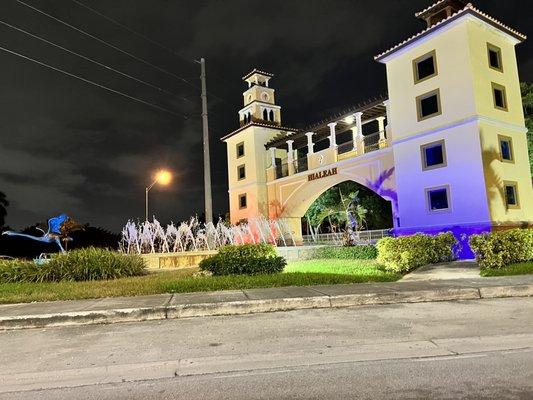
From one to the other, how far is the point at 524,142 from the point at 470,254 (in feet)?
23.0

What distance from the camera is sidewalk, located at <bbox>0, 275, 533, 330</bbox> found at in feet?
24.9

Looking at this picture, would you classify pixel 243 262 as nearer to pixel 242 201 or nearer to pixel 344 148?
pixel 344 148

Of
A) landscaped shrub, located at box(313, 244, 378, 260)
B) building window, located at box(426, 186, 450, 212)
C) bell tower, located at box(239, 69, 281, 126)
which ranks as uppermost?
bell tower, located at box(239, 69, 281, 126)

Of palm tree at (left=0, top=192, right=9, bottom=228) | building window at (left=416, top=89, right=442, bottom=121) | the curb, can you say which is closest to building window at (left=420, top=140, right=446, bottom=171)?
building window at (left=416, top=89, right=442, bottom=121)

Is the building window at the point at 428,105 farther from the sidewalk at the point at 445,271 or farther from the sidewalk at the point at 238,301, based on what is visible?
the sidewalk at the point at 238,301

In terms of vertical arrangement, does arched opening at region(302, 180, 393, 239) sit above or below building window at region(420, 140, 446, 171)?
below

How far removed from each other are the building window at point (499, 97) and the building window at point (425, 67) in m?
2.87

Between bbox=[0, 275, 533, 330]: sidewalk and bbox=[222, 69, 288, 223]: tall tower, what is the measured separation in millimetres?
25981

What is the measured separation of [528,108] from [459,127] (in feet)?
25.0

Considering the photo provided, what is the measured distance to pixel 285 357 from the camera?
5152 mm

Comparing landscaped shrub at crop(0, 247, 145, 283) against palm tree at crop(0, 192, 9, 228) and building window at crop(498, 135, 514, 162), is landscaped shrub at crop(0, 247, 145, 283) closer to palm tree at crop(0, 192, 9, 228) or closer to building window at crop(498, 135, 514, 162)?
building window at crop(498, 135, 514, 162)

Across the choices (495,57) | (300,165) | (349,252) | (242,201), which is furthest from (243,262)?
(242,201)

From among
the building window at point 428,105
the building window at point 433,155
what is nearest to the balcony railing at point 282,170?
the building window at point 428,105

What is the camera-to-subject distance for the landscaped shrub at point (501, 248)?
13.3m
